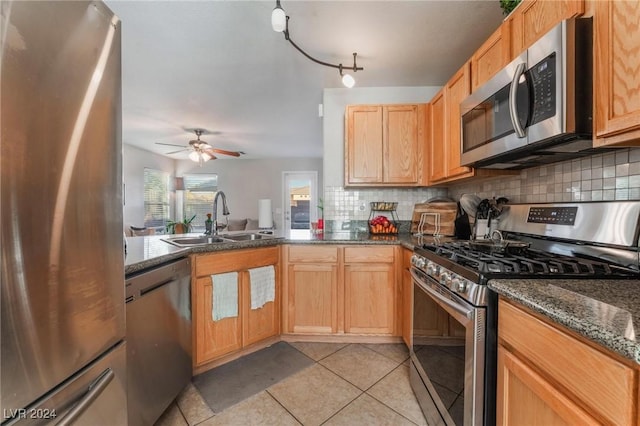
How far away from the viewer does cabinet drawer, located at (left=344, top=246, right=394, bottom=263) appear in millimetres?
2059

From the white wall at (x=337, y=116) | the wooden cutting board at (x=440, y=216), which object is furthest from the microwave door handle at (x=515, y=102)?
the white wall at (x=337, y=116)

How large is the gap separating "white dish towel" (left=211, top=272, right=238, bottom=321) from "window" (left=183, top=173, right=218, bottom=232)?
18.2 feet

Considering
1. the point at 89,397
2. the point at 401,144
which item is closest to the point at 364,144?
the point at 401,144

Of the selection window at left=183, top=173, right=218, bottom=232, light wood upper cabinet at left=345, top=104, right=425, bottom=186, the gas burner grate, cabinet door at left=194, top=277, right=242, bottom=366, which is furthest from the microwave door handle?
window at left=183, top=173, right=218, bottom=232

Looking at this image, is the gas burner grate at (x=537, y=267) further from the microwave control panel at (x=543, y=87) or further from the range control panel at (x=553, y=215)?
the microwave control panel at (x=543, y=87)

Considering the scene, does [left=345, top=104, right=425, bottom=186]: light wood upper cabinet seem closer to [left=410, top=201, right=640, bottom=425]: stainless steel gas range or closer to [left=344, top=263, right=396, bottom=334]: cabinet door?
[left=344, top=263, right=396, bottom=334]: cabinet door

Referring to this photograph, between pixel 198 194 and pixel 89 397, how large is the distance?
677 cm

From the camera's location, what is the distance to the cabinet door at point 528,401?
588 millimetres

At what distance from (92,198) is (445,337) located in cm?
140

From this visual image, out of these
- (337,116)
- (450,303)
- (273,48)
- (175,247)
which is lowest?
(450,303)

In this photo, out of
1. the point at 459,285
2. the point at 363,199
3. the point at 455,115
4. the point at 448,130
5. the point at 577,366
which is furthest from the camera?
the point at 363,199

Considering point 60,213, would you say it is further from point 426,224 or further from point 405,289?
point 426,224

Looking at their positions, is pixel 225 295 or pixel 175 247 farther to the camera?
pixel 225 295

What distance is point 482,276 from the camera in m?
0.88
